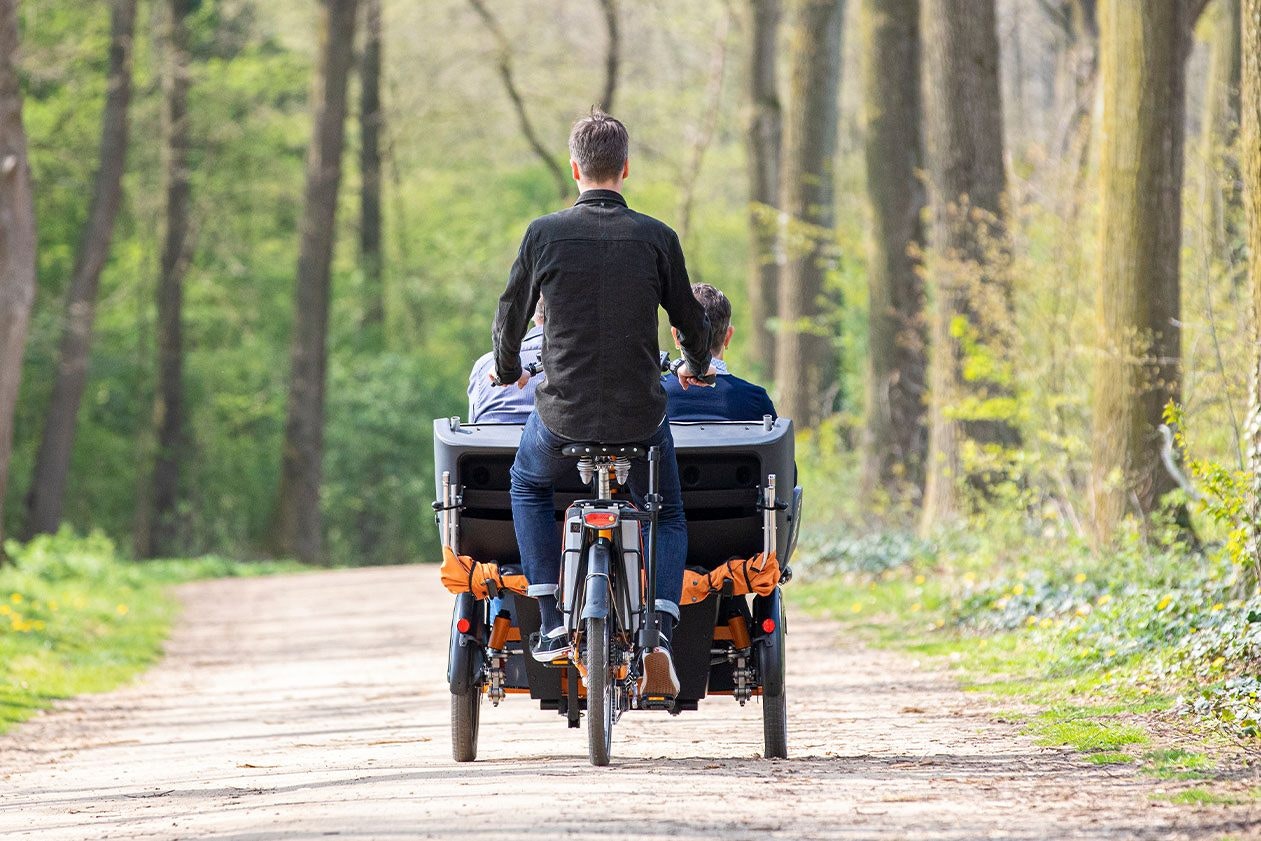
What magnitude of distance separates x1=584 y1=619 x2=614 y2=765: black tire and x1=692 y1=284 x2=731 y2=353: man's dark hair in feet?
4.43

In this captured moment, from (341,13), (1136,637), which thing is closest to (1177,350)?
(1136,637)

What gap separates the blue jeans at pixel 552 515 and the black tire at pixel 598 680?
33 cm

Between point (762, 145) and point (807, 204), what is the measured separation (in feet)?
17.3

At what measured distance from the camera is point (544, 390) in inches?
260

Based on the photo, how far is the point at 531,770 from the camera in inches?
275

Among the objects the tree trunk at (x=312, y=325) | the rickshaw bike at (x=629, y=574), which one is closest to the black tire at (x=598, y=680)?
the rickshaw bike at (x=629, y=574)

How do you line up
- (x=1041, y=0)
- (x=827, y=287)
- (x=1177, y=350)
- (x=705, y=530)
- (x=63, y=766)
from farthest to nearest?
(x=1041, y=0), (x=827, y=287), (x=1177, y=350), (x=63, y=766), (x=705, y=530)

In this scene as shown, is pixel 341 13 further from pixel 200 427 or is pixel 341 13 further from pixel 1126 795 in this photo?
pixel 1126 795

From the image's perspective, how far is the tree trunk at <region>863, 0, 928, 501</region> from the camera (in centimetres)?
1989

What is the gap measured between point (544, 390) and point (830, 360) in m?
18.1

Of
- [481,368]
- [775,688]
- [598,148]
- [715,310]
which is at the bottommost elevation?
[775,688]

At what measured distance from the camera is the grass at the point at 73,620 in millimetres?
12305

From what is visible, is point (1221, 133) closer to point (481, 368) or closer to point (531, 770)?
point (481, 368)

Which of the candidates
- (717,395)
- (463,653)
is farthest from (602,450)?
(463,653)
